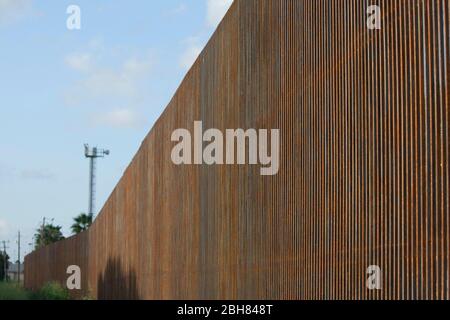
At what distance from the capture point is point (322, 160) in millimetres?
10984

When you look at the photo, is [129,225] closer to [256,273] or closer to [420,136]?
[256,273]

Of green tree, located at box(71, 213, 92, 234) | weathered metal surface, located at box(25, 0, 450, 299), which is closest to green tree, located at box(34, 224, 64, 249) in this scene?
green tree, located at box(71, 213, 92, 234)

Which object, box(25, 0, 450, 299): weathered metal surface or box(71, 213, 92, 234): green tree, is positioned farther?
box(71, 213, 92, 234): green tree

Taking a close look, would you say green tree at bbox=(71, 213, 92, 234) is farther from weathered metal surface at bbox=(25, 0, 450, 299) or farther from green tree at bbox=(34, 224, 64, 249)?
weathered metal surface at bbox=(25, 0, 450, 299)

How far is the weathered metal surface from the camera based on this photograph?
8.32m

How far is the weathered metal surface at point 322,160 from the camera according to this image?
27.3 feet

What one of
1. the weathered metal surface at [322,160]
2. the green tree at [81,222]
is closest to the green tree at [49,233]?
the green tree at [81,222]

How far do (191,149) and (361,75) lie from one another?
948cm

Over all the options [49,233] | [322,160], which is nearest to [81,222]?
[49,233]

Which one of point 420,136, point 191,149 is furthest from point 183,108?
point 420,136

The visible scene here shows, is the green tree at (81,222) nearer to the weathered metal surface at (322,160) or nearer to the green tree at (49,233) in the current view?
the green tree at (49,233)

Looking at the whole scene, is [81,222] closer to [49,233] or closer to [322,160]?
[49,233]

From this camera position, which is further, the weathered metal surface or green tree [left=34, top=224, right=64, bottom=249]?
green tree [left=34, top=224, right=64, bottom=249]

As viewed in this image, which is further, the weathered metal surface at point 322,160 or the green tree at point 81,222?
the green tree at point 81,222
